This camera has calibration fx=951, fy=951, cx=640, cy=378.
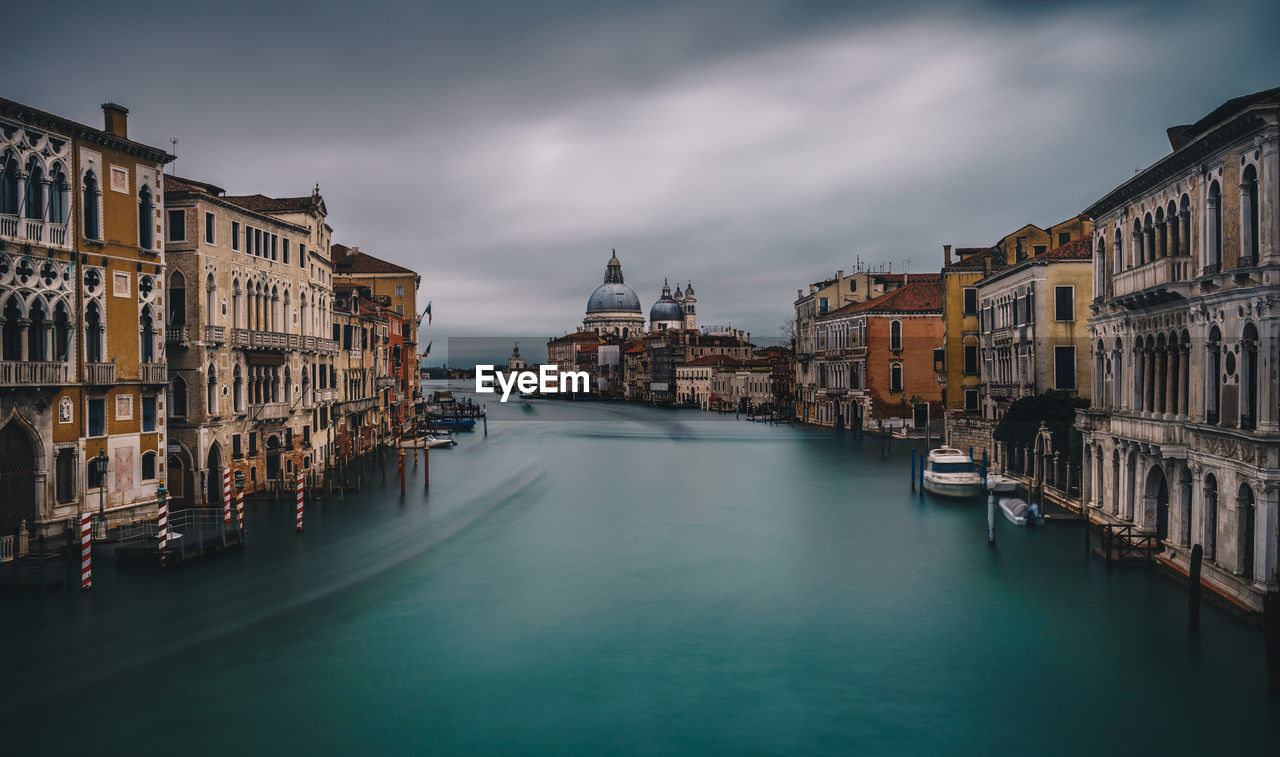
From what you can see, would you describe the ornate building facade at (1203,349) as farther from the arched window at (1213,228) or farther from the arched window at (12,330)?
the arched window at (12,330)

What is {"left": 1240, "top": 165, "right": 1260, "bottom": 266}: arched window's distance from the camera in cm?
1416

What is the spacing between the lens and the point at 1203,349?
15633mm

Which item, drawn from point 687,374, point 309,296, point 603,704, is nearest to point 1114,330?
point 603,704

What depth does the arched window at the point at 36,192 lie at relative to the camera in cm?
1900

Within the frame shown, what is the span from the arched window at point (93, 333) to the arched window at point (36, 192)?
86.4 inches

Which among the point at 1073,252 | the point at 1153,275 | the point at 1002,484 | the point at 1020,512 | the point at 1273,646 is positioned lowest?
the point at 1020,512

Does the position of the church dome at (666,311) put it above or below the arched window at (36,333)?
above

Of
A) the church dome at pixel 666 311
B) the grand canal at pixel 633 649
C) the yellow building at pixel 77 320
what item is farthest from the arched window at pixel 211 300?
the church dome at pixel 666 311

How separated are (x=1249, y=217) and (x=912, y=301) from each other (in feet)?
137

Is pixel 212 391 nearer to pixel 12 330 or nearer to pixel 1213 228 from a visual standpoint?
pixel 12 330

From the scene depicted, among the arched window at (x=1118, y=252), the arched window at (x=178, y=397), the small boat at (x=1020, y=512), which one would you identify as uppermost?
the arched window at (x=1118, y=252)

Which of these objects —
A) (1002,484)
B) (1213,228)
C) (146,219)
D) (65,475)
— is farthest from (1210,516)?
(146,219)

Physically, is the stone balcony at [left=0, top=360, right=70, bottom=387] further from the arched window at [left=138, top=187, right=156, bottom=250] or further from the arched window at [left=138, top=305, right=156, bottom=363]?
the arched window at [left=138, top=187, right=156, bottom=250]

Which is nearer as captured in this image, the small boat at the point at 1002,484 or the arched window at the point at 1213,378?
the arched window at the point at 1213,378
